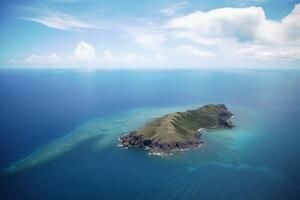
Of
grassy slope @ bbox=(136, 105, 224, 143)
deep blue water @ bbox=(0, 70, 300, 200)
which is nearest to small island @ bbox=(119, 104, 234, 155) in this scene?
grassy slope @ bbox=(136, 105, 224, 143)

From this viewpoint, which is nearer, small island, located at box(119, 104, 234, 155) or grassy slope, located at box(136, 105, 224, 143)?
small island, located at box(119, 104, 234, 155)

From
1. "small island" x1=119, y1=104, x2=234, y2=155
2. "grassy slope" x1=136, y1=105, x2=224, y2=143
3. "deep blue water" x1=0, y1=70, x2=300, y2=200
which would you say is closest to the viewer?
"deep blue water" x1=0, y1=70, x2=300, y2=200

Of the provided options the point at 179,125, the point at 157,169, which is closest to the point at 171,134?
the point at 179,125

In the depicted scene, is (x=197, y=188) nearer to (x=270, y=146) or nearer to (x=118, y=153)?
(x=118, y=153)

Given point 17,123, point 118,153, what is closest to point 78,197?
point 118,153

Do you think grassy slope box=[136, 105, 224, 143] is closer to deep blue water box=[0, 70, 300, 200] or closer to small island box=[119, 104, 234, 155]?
small island box=[119, 104, 234, 155]

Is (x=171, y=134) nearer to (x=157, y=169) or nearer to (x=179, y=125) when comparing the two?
(x=179, y=125)

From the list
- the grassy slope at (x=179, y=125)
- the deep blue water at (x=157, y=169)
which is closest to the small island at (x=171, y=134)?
the grassy slope at (x=179, y=125)

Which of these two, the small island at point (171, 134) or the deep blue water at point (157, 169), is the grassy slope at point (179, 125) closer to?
the small island at point (171, 134)
